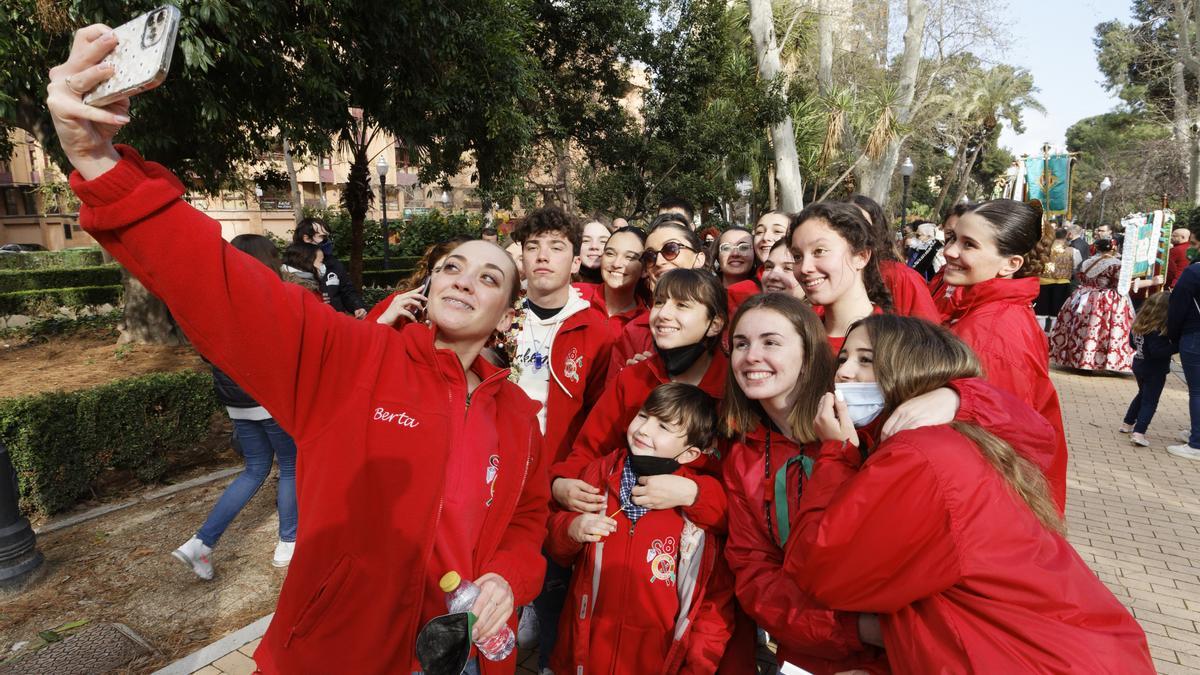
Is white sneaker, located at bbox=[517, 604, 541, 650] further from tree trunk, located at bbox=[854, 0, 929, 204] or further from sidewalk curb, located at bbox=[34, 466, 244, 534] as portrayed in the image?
tree trunk, located at bbox=[854, 0, 929, 204]

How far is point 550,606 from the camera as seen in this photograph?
3.28 m

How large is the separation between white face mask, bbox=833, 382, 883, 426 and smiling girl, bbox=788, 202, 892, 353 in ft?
2.40

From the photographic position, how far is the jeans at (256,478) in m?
4.03

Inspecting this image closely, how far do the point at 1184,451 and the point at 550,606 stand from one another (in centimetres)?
731

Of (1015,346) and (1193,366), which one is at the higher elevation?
(1015,346)

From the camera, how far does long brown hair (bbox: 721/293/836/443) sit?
7.70 ft

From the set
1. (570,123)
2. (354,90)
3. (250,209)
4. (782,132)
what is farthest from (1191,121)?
(250,209)

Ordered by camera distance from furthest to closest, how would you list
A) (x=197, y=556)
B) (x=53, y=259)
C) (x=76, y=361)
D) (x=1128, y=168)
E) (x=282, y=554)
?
(x=1128, y=168), (x=53, y=259), (x=76, y=361), (x=282, y=554), (x=197, y=556)

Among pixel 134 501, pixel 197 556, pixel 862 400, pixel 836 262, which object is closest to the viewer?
pixel 862 400

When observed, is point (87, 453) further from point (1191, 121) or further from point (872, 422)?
point (1191, 121)

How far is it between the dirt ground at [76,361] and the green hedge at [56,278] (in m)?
8.14

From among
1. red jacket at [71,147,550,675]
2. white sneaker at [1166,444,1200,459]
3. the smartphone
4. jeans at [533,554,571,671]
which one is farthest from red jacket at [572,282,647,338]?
white sneaker at [1166,444,1200,459]

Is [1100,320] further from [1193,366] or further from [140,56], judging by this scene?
[140,56]

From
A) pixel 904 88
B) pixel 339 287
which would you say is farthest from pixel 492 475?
pixel 904 88
